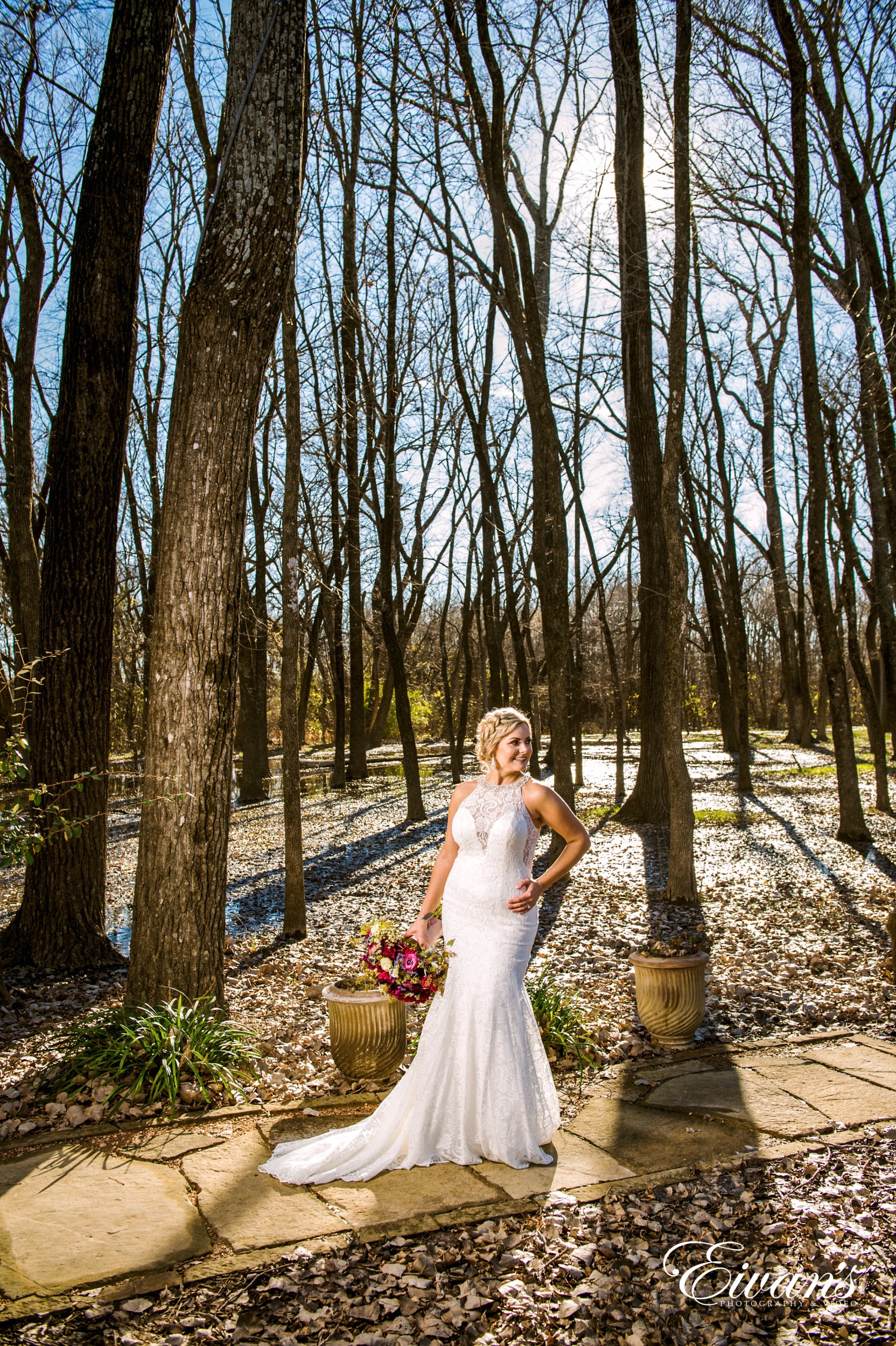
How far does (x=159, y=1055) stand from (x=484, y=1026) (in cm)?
181

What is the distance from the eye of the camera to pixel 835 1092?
14.9 ft

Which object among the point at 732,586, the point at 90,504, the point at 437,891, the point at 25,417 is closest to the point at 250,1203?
the point at 437,891

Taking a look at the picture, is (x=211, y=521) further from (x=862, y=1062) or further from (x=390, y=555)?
(x=390, y=555)

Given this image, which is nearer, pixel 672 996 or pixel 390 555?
pixel 672 996

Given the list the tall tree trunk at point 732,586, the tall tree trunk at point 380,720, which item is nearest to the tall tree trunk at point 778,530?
the tall tree trunk at point 732,586

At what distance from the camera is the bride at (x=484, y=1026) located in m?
3.84

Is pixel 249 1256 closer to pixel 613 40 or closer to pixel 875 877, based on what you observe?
pixel 875 877

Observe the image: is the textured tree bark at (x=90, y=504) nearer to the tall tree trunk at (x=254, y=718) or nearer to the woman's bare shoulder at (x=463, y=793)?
the woman's bare shoulder at (x=463, y=793)

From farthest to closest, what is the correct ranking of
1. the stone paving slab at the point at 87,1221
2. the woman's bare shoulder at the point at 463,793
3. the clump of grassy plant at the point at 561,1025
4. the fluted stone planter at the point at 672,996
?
the fluted stone planter at the point at 672,996 → the clump of grassy plant at the point at 561,1025 → the woman's bare shoulder at the point at 463,793 → the stone paving slab at the point at 87,1221

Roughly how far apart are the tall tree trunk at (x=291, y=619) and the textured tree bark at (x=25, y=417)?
2.85 metres

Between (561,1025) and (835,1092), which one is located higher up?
(561,1025)

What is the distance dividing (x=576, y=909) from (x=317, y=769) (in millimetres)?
19486

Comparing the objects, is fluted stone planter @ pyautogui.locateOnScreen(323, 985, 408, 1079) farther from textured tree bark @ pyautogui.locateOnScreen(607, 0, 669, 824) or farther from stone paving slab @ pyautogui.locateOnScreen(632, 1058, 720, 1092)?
textured tree bark @ pyautogui.locateOnScreen(607, 0, 669, 824)

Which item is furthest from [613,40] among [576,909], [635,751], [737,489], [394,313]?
[635,751]
